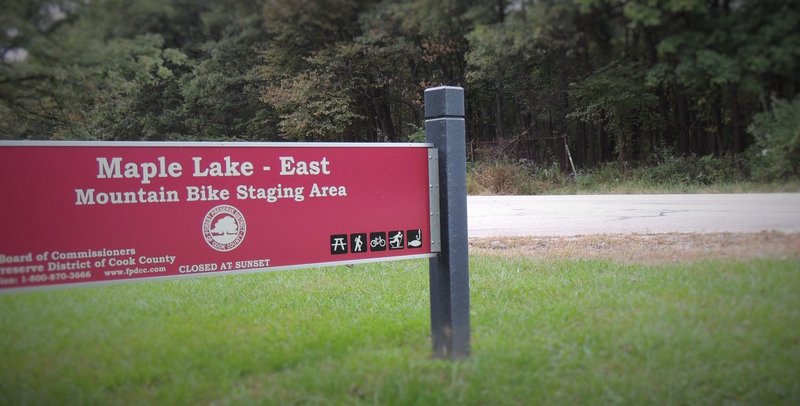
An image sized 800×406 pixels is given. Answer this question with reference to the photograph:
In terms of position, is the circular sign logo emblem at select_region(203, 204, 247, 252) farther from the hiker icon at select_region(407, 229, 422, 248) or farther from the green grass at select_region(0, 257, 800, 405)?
the hiker icon at select_region(407, 229, 422, 248)

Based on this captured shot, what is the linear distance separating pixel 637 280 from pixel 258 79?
2.49m

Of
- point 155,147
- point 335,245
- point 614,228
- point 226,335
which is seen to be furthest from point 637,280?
point 155,147

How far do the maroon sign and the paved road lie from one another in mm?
917

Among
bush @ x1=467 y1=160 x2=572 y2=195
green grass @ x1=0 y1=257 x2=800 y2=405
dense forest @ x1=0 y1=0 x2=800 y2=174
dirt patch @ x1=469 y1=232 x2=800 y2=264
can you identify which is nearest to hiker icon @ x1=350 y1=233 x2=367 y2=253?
green grass @ x1=0 y1=257 x2=800 y2=405

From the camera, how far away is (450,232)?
13.1 feet

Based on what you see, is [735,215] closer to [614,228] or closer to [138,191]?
[614,228]

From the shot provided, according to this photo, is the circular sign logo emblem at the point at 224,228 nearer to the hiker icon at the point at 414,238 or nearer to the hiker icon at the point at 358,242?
the hiker icon at the point at 358,242

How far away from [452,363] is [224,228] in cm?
139

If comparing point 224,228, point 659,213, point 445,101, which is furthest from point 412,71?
point 659,213

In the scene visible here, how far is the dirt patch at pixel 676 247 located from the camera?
3.24m

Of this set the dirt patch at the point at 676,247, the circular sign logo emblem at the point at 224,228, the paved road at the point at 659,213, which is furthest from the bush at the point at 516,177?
the circular sign logo emblem at the point at 224,228

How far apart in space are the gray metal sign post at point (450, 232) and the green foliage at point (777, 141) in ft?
4.91

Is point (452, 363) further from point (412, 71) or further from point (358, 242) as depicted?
point (412, 71)

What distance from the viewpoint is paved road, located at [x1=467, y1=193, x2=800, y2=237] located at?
10.4 ft
